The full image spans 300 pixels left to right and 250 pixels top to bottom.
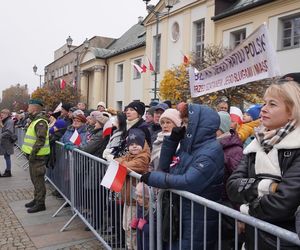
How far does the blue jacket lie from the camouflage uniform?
3750 mm

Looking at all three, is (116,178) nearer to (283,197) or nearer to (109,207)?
(109,207)

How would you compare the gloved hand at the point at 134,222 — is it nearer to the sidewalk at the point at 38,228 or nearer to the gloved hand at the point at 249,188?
the sidewalk at the point at 38,228

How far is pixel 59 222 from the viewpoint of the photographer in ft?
18.6

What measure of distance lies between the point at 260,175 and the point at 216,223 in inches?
25.6

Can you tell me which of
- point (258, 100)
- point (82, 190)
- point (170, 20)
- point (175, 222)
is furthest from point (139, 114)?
point (170, 20)

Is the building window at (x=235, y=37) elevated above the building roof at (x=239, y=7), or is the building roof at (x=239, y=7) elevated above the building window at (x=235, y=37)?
the building roof at (x=239, y=7)

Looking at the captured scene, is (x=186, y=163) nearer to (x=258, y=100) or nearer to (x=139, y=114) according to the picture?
(x=139, y=114)

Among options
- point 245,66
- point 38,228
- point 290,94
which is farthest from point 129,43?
point 290,94

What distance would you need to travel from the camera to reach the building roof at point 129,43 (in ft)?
96.8

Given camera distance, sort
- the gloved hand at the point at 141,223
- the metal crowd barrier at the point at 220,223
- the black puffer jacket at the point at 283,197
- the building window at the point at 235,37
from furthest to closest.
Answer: the building window at the point at 235,37, the gloved hand at the point at 141,223, the black puffer jacket at the point at 283,197, the metal crowd barrier at the point at 220,223

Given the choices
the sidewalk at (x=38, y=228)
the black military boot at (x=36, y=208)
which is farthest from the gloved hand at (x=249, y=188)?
the black military boot at (x=36, y=208)

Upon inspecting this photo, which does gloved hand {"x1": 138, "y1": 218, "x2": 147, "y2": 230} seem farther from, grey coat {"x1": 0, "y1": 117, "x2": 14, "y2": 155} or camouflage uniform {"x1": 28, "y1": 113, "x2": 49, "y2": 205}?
grey coat {"x1": 0, "y1": 117, "x2": 14, "y2": 155}

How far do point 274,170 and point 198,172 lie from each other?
72 cm

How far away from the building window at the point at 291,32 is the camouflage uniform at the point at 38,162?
1214 centimetres
